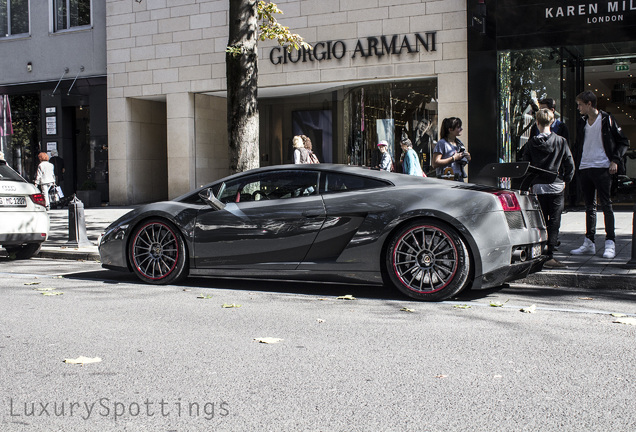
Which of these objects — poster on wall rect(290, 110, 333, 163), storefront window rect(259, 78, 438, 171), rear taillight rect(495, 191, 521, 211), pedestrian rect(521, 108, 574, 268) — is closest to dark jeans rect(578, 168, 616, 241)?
pedestrian rect(521, 108, 574, 268)

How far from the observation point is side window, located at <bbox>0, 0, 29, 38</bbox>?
887 inches

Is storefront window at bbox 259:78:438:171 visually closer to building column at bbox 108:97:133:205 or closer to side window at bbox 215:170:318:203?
building column at bbox 108:97:133:205

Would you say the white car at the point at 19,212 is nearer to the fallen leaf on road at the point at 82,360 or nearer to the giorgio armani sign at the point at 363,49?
the fallen leaf on road at the point at 82,360

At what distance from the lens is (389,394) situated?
3666mm

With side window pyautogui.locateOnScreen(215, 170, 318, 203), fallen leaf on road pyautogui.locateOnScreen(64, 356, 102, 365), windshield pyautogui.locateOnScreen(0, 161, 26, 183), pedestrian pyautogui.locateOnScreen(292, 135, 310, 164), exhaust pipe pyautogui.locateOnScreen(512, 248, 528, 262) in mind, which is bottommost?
fallen leaf on road pyautogui.locateOnScreen(64, 356, 102, 365)

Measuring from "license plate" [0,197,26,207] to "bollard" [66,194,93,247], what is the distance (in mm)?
1202

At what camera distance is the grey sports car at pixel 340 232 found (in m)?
6.23

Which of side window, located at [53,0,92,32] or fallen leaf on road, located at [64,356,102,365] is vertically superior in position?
side window, located at [53,0,92,32]

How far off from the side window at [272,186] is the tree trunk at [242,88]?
3.30 m

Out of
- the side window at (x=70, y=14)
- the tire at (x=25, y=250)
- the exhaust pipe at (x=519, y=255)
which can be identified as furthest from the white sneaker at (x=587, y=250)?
the side window at (x=70, y=14)

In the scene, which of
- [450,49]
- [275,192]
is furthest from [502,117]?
[275,192]

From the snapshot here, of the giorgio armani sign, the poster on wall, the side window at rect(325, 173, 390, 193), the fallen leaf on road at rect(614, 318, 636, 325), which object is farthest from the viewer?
the poster on wall

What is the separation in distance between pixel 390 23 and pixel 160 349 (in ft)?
43.6

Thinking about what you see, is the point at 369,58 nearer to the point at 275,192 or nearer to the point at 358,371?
the point at 275,192
